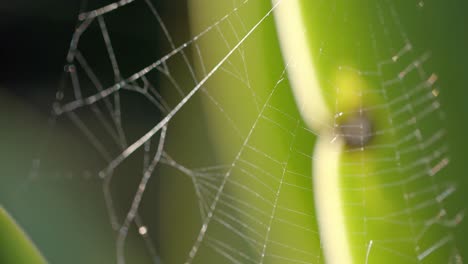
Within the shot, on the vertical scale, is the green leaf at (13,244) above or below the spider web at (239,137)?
below

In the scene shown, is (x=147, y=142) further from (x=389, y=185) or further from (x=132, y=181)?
(x=389, y=185)

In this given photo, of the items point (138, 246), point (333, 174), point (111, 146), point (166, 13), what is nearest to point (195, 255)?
point (138, 246)

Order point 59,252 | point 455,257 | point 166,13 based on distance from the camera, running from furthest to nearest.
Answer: point 166,13 → point 59,252 → point 455,257

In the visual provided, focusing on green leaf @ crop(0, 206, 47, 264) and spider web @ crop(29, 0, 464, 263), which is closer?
green leaf @ crop(0, 206, 47, 264)

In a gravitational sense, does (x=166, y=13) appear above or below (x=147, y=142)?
above

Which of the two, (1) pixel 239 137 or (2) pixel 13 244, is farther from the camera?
(1) pixel 239 137

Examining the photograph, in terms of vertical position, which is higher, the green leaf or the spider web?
the spider web

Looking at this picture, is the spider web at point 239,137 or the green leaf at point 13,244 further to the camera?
the spider web at point 239,137

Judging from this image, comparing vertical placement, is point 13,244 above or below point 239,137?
below
